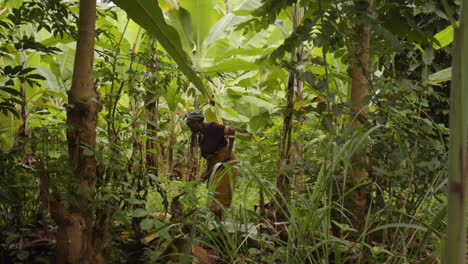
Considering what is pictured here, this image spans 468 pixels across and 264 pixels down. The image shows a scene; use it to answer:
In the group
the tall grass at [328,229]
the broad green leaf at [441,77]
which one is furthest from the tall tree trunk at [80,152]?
the broad green leaf at [441,77]

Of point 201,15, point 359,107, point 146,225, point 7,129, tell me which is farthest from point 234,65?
point 146,225

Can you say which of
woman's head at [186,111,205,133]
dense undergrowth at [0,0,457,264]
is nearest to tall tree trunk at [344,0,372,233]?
dense undergrowth at [0,0,457,264]

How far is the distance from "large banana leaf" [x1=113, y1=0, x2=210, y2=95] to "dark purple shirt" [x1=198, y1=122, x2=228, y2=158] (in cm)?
176

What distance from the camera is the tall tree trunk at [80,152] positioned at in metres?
1.51

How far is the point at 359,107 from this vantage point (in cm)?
205

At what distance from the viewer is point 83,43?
1.54 m

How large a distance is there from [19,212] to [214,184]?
0.89m

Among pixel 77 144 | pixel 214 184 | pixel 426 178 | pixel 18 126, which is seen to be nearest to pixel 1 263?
pixel 77 144

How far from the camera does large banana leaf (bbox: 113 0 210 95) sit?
1556 mm

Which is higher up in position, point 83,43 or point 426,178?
point 83,43

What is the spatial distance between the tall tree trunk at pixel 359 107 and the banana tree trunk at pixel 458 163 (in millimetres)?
1254

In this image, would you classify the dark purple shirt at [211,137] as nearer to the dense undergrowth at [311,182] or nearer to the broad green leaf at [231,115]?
the dense undergrowth at [311,182]

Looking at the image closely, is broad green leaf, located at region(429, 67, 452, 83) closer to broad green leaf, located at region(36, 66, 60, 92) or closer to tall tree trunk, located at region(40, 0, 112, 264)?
tall tree trunk, located at region(40, 0, 112, 264)

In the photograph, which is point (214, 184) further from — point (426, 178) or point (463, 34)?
point (463, 34)
